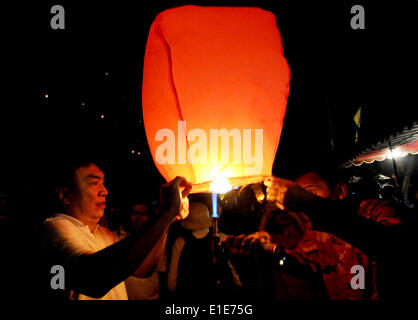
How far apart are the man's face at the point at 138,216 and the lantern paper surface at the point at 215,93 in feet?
12.3

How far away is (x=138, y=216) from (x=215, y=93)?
4211 mm

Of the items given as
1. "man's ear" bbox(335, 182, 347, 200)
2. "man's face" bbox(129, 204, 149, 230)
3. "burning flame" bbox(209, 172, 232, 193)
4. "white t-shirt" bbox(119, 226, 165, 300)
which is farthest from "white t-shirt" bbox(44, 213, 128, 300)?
"man's ear" bbox(335, 182, 347, 200)

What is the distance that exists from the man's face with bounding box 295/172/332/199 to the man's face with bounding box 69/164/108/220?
2562 mm

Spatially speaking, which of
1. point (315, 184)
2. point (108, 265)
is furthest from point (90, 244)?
point (315, 184)

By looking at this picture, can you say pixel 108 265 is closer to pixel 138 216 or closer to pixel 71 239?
pixel 71 239

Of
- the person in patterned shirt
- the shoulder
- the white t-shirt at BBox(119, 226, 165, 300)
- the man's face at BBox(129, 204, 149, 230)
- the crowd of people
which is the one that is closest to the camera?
the crowd of people

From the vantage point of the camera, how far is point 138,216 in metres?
5.20

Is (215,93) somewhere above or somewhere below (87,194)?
above

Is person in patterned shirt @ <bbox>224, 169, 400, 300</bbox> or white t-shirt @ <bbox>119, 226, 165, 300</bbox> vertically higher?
person in patterned shirt @ <bbox>224, 169, 400, 300</bbox>

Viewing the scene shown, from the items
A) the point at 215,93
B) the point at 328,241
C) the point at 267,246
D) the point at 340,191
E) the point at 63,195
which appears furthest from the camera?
the point at 340,191

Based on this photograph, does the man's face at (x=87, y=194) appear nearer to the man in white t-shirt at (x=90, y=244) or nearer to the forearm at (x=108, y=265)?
the man in white t-shirt at (x=90, y=244)

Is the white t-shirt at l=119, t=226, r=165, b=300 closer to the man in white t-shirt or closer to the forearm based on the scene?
the man in white t-shirt

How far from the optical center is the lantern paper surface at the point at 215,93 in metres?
1.62

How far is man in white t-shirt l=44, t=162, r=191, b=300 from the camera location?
1.64m
